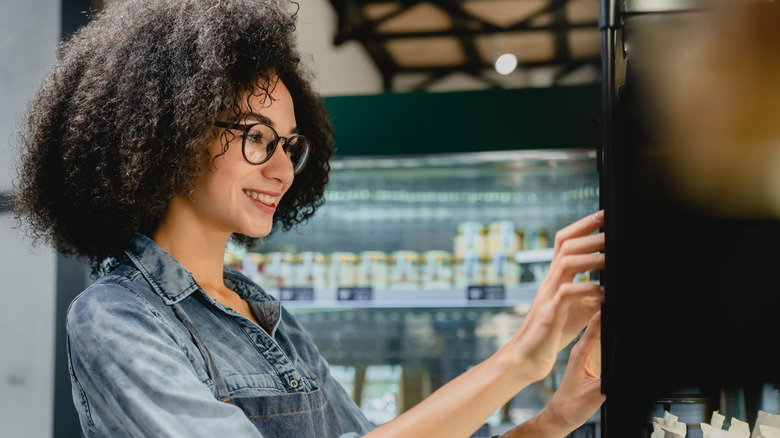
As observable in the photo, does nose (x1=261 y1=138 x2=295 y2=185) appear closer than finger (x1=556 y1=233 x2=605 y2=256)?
No

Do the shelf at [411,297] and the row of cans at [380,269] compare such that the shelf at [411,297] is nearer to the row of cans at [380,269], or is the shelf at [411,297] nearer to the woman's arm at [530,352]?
the row of cans at [380,269]

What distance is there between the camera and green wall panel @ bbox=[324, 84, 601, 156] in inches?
88.0

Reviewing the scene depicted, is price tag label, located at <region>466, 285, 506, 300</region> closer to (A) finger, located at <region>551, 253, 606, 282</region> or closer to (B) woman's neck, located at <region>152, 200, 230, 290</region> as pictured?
(B) woman's neck, located at <region>152, 200, 230, 290</region>

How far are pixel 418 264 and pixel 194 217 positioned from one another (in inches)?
60.9

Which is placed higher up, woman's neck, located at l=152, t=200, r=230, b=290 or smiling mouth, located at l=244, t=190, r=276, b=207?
smiling mouth, located at l=244, t=190, r=276, b=207

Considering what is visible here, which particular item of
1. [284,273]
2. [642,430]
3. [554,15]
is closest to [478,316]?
[284,273]

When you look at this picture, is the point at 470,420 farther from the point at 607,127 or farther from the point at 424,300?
the point at 424,300

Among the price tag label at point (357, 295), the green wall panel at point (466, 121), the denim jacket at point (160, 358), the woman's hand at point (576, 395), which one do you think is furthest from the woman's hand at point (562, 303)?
the price tag label at point (357, 295)

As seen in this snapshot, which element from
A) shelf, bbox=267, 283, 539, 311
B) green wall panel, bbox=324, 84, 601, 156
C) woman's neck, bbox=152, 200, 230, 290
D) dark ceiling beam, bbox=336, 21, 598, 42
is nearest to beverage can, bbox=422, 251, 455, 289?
shelf, bbox=267, 283, 539, 311

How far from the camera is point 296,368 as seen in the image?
134cm

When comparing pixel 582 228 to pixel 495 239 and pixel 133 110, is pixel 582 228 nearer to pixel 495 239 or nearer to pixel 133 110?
pixel 133 110

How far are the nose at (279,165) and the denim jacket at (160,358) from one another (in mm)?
244

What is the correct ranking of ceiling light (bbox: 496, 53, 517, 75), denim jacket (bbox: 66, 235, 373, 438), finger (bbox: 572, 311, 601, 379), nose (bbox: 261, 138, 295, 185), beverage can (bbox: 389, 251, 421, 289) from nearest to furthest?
1. denim jacket (bbox: 66, 235, 373, 438)
2. finger (bbox: 572, 311, 601, 379)
3. nose (bbox: 261, 138, 295, 185)
4. ceiling light (bbox: 496, 53, 517, 75)
5. beverage can (bbox: 389, 251, 421, 289)

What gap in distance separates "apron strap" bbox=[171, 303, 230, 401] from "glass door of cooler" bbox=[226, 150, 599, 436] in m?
1.41
